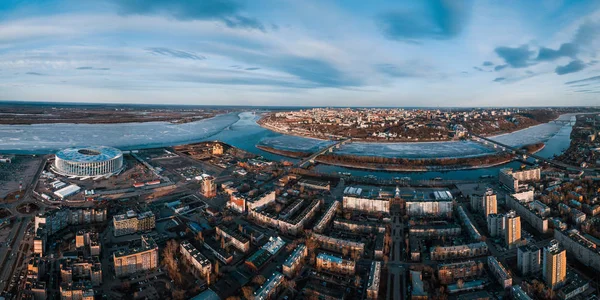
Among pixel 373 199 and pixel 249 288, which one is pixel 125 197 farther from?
pixel 373 199

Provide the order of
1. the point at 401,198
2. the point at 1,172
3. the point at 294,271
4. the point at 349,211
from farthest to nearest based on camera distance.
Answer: the point at 1,172 < the point at 401,198 < the point at 349,211 < the point at 294,271

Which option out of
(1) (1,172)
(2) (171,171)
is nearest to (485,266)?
(2) (171,171)

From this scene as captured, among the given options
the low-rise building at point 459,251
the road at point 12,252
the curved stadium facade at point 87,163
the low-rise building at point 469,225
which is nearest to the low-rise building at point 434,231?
the low-rise building at point 469,225

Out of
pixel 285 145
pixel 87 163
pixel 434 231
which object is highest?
pixel 285 145

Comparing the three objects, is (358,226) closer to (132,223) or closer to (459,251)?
(459,251)

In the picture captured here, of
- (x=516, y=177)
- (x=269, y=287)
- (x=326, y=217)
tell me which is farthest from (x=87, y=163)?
(x=516, y=177)
